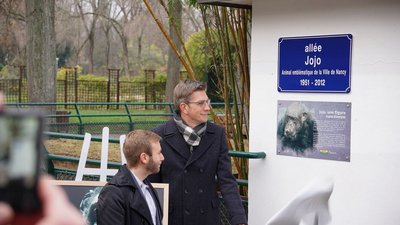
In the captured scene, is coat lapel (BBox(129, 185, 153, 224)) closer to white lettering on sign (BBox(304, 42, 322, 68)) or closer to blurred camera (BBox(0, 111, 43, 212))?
white lettering on sign (BBox(304, 42, 322, 68))

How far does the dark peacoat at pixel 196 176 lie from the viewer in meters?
4.50

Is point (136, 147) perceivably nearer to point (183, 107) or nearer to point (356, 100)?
point (183, 107)

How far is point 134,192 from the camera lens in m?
3.58

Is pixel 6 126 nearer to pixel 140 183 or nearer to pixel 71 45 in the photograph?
pixel 140 183

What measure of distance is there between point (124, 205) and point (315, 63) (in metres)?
2.07

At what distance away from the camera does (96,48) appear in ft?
221

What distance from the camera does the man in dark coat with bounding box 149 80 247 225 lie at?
14.8ft

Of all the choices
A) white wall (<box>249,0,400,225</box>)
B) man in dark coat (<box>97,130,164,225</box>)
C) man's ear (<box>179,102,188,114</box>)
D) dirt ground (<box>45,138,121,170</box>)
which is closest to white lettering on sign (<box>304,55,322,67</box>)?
white wall (<box>249,0,400,225</box>)

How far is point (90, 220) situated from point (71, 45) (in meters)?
55.0

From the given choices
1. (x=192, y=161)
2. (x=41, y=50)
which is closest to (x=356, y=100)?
(x=192, y=161)

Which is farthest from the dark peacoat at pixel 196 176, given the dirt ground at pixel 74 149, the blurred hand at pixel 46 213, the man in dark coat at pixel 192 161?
the dirt ground at pixel 74 149

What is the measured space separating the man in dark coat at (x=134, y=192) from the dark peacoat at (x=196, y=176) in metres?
0.80

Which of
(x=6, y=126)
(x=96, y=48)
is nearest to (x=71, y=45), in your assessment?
(x=96, y=48)

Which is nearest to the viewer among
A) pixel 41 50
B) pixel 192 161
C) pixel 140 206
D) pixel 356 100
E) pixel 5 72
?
pixel 140 206
